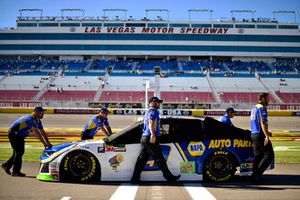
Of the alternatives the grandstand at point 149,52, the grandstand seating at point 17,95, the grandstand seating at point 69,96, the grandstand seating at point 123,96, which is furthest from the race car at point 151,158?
the grandstand at point 149,52

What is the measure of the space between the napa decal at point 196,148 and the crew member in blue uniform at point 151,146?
554 millimetres

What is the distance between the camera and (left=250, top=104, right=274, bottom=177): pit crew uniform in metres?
6.27

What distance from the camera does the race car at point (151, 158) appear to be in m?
6.32


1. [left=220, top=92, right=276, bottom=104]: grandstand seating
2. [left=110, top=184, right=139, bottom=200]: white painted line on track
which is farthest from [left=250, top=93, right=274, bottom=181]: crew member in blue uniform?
[left=220, top=92, right=276, bottom=104]: grandstand seating

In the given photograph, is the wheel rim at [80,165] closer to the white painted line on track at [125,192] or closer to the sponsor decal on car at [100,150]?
the sponsor decal on car at [100,150]

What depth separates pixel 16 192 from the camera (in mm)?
5609

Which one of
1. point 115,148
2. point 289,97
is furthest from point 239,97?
point 115,148

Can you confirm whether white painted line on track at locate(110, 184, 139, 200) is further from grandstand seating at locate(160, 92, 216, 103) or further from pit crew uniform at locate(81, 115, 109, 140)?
grandstand seating at locate(160, 92, 216, 103)

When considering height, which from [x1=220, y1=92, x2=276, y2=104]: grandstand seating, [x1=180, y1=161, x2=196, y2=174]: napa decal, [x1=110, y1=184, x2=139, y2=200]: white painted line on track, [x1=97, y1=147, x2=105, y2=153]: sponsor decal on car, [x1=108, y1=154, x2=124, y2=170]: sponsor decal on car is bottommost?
[x1=110, y1=184, x2=139, y2=200]: white painted line on track

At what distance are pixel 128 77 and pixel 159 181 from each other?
137 ft

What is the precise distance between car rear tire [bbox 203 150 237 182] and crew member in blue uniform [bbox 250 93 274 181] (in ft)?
1.41

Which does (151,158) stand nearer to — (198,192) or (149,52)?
(198,192)

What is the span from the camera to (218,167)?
6.44 meters

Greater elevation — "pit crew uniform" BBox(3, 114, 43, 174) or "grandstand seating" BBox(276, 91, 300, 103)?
"grandstand seating" BBox(276, 91, 300, 103)
